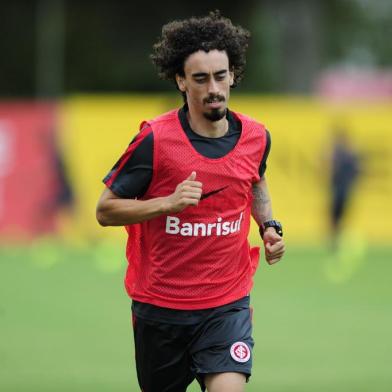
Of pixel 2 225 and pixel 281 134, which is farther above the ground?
pixel 281 134

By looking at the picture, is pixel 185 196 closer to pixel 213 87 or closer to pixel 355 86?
pixel 213 87

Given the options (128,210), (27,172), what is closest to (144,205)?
(128,210)

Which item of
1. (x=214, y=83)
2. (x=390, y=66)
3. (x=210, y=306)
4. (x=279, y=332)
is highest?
(x=214, y=83)

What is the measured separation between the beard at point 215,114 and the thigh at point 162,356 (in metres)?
1.19

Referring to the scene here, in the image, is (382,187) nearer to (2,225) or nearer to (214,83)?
(2,225)

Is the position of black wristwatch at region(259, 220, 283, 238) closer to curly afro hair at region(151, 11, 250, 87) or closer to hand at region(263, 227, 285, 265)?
hand at region(263, 227, 285, 265)

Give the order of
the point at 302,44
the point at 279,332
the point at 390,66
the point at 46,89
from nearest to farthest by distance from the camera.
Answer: the point at 279,332 < the point at 302,44 < the point at 46,89 < the point at 390,66

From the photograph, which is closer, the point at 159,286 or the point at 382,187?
the point at 159,286

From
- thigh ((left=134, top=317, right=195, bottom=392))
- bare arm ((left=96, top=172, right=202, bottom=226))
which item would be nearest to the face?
bare arm ((left=96, top=172, right=202, bottom=226))

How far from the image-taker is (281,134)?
23.8 metres

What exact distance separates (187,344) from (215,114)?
132 centimetres

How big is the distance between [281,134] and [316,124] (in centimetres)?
79

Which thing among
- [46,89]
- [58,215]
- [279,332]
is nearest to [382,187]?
[58,215]

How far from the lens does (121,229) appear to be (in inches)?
917
